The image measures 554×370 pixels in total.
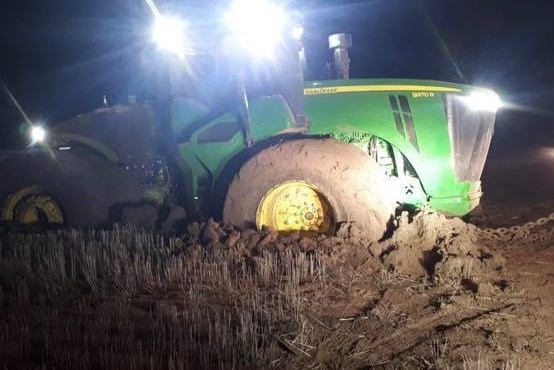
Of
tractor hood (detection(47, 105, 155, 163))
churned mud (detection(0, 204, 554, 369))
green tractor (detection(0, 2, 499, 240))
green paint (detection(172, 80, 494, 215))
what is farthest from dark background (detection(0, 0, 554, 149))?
churned mud (detection(0, 204, 554, 369))

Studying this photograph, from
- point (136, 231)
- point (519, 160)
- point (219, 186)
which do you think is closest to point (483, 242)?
point (219, 186)

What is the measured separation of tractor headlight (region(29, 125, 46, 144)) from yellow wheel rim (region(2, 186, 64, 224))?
68cm

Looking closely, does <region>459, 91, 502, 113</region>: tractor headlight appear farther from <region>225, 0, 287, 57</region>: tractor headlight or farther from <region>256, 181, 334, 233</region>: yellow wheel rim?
<region>225, 0, 287, 57</region>: tractor headlight

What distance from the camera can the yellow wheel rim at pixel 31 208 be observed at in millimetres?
8961

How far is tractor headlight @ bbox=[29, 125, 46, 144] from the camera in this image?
9.06 meters

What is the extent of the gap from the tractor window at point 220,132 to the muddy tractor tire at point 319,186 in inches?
20.8

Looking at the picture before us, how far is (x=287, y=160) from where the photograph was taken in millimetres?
8008

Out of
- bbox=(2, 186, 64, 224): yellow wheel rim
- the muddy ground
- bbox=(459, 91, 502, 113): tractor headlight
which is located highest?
bbox=(459, 91, 502, 113): tractor headlight

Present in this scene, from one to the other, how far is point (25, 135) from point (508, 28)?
31.6 meters

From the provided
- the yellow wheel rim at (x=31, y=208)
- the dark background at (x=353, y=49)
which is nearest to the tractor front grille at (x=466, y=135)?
the dark background at (x=353, y=49)

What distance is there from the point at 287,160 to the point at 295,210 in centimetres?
67

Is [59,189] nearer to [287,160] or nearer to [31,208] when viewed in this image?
[31,208]

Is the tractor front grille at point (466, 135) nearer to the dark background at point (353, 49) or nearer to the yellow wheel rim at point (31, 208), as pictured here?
the dark background at point (353, 49)

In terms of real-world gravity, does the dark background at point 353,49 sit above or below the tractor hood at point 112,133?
above
